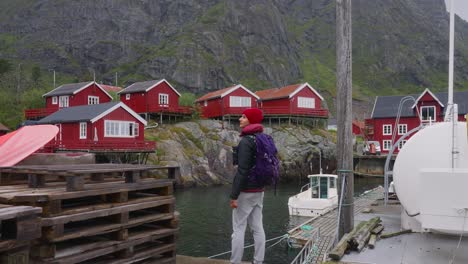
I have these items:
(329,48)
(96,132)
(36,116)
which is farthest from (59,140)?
(329,48)

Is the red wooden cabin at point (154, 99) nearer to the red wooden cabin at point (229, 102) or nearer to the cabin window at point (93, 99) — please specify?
the cabin window at point (93, 99)

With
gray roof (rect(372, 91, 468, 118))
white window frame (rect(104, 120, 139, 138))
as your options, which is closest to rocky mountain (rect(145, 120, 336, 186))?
white window frame (rect(104, 120, 139, 138))

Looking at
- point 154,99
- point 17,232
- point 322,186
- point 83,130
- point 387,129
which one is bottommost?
point 322,186

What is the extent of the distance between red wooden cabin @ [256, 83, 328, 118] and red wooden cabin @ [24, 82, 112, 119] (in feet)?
79.2

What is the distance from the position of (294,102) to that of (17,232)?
59535 mm

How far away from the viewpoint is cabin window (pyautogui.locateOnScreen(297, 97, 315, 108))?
63.1 metres

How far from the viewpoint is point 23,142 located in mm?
7660

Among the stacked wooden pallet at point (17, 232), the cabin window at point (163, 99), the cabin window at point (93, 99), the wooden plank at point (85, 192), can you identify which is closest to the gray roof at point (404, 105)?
the cabin window at point (163, 99)

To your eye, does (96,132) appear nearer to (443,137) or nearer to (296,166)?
(296,166)

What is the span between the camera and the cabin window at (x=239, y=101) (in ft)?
198

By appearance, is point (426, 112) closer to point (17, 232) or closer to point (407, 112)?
point (407, 112)

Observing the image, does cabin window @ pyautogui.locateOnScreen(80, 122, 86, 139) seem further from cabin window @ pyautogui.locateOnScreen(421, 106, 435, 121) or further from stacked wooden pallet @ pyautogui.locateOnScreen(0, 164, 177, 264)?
cabin window @ pyautogui.locateOnScreen(421, 106, 435, 121)

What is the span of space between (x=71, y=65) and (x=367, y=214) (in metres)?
110

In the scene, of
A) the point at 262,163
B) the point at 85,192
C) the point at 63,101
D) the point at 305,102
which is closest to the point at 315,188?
the point at 262,163
